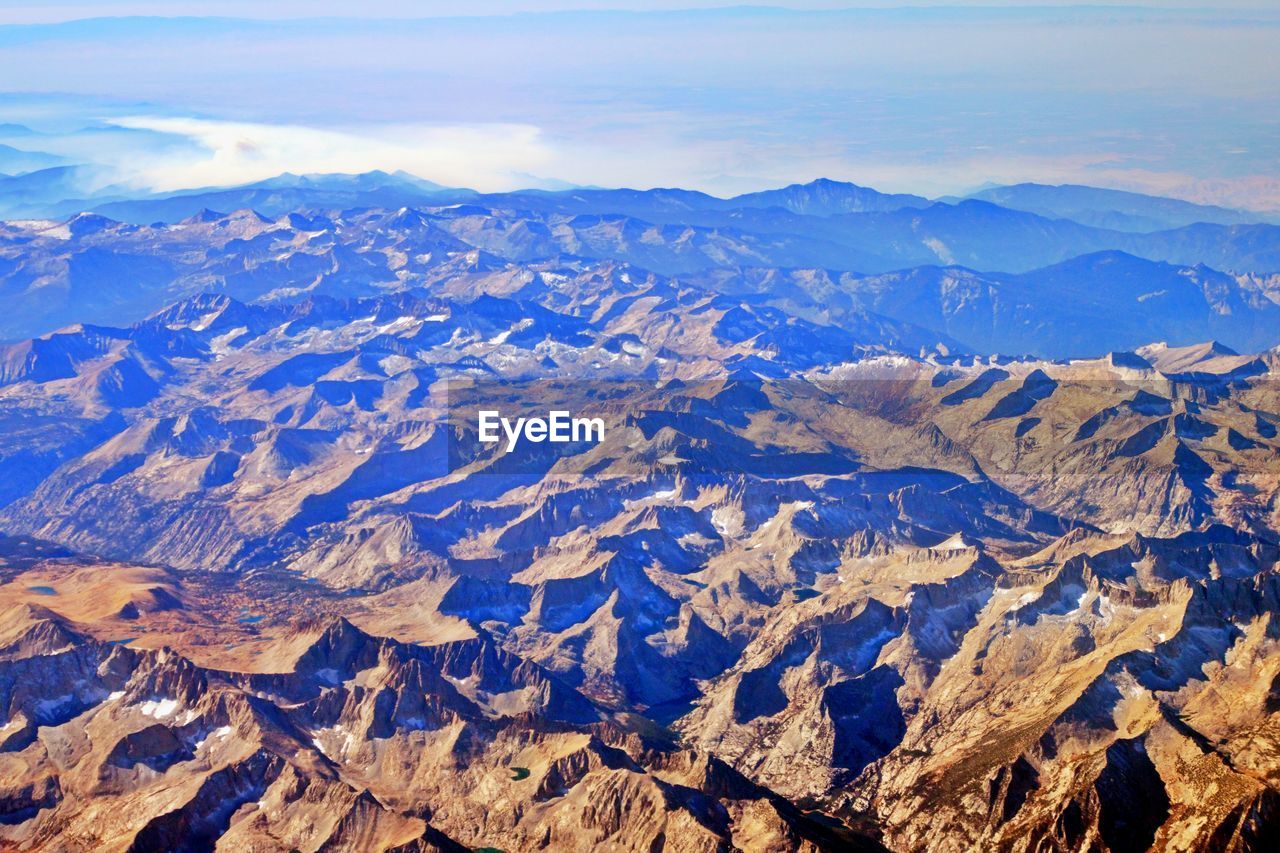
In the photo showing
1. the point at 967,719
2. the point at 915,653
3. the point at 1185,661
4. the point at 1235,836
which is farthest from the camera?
the point at 915,653

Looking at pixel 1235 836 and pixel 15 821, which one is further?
pixel 15 821

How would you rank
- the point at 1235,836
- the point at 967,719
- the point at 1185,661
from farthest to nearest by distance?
the point at 967,719 → the point at 1185,661 → the point at 1235,836

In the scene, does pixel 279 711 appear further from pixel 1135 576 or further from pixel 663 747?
pixel 1135 576

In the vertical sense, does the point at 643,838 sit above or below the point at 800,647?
above

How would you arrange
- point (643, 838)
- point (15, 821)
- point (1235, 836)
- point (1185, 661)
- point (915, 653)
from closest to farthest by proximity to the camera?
1. point (1235, 836)
2. point (643, 838)
3. point (15, 821)
4. point (1185, 661)
5. point (915, 653)

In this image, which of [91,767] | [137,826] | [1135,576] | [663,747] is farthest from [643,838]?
[1135,576]

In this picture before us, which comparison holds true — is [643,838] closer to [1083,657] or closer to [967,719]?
[967,719]

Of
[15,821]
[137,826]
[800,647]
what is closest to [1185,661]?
[800,647]

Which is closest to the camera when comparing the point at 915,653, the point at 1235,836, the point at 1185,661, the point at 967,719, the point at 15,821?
the point at 1235,836

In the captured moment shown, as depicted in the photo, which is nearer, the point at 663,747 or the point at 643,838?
the point at 643,838

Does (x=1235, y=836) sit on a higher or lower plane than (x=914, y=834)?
higher
